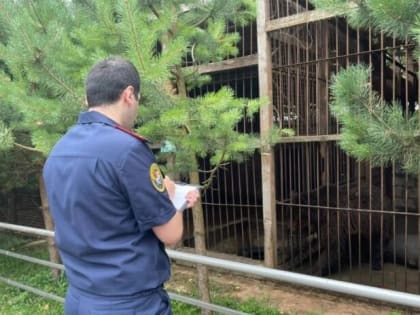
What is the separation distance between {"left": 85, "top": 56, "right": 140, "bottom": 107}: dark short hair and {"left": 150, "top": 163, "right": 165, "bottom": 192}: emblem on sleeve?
29 cm

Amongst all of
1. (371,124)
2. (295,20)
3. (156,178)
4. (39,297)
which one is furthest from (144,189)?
(39,297)

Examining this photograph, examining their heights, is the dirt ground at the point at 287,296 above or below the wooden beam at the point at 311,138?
below

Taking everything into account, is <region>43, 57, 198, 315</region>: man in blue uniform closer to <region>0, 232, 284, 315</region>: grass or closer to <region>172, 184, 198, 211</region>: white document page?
<region>172, 184, 198, 211</region>: white document page

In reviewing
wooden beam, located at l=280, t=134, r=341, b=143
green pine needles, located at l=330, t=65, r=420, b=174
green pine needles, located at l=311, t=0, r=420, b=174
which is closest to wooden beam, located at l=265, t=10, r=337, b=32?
wooden beam, located at l=280, t=134, r=341, b=143

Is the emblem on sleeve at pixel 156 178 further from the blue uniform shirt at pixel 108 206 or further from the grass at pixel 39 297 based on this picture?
the grass at pixel 39 297

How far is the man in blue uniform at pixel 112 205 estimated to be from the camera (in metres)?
1.44

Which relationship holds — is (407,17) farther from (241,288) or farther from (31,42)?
(241,288)

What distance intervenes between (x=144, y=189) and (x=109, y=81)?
0.40 meters

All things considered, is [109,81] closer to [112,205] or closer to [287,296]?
[112,205]

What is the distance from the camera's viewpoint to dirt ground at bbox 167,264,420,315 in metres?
3.82

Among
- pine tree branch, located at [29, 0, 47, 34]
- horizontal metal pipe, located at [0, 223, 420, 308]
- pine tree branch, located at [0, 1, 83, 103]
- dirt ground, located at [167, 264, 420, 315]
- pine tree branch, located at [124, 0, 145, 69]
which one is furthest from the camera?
dirt ground, located at [167, 264, 420, 315]

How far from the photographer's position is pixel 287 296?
164 inches

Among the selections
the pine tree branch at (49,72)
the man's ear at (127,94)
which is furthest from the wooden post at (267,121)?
the man's ear at (127,94)

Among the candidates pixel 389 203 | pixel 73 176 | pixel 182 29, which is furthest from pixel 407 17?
pixel 389 203
